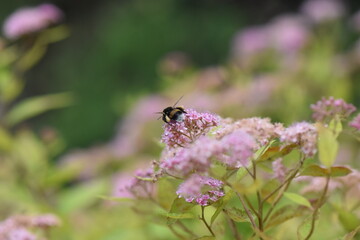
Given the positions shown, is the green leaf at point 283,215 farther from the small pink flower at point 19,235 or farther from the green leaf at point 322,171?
the small pink flower at point 19,235

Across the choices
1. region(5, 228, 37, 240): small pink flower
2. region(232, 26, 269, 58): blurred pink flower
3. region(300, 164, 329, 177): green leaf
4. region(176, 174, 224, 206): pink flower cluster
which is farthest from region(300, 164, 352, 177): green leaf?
region(232, 26, 269, 58): blurred pink flower

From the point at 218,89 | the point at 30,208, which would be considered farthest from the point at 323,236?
the point at 218,89

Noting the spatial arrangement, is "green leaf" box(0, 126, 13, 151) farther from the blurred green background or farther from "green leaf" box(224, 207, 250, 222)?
the blurred green background

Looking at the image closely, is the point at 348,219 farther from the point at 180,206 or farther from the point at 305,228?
the point at 180,206

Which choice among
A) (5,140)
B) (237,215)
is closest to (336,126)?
(237,215)

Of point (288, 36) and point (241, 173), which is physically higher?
point (288, 36)

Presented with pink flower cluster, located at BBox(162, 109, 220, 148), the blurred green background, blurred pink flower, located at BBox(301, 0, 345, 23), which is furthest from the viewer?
the blurred green background

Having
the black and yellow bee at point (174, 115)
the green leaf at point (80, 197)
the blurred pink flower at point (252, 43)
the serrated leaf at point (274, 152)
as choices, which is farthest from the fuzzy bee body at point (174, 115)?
the blurred pink flower at point (252, 43)

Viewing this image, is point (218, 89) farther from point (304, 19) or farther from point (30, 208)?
point (304, 19)
